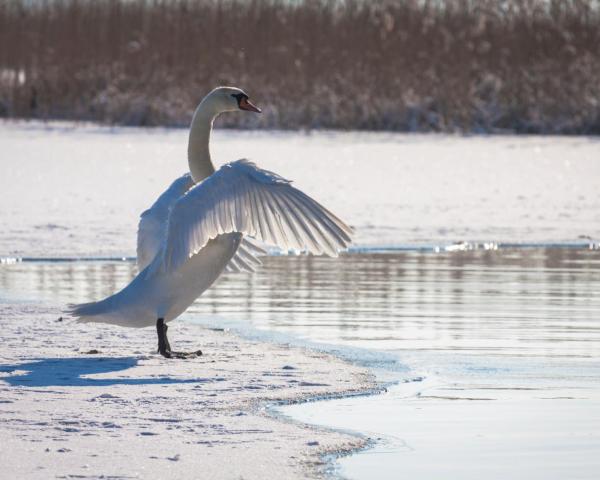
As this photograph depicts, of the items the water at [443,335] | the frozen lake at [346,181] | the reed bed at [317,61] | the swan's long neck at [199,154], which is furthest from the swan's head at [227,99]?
the reed bed at [317,61]

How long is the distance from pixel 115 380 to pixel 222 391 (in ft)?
1.55

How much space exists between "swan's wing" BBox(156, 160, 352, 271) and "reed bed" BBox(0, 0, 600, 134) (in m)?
15.2

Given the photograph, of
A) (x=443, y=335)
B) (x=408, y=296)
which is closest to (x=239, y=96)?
(x=443, y=335)

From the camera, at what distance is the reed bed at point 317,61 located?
71.3 feet

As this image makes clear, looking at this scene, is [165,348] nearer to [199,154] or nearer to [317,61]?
[199,154]

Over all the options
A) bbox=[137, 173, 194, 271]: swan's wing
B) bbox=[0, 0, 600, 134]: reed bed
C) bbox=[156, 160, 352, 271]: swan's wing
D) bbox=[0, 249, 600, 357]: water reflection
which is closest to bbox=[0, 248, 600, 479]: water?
bbox=[0, 249, 600, 357]: water reflection

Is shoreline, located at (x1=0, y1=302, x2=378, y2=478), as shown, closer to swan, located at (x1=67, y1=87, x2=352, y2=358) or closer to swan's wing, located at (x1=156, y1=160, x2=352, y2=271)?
swan, located at (x1=67, y1=87, x2=352, y2=358)

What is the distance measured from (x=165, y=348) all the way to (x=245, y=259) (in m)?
1.08

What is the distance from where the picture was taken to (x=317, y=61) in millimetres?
23016

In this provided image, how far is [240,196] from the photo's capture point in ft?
20.6

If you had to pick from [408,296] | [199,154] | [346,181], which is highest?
[346,181]

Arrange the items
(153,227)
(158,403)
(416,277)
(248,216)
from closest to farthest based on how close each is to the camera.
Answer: (158,403) < (248,216) < (153,227) < (416,277)

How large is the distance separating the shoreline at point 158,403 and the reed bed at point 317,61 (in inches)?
587

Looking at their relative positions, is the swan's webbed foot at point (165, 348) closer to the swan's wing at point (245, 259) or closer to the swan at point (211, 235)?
the swan at point (211, 235)
